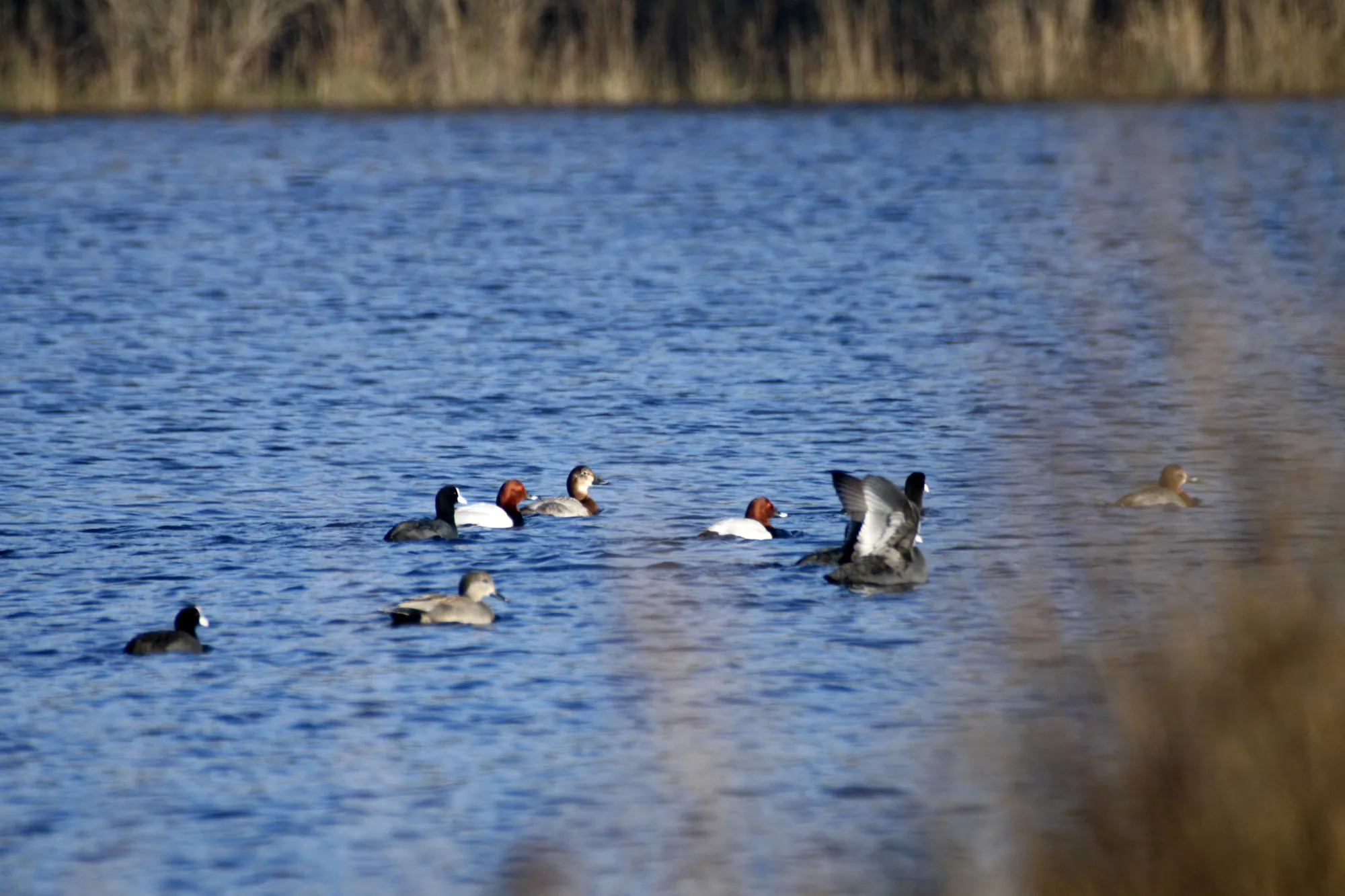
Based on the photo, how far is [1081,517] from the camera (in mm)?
10812

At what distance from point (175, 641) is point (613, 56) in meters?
28.3

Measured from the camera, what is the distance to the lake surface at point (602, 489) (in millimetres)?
6812

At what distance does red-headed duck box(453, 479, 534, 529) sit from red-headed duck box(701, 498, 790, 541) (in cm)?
123

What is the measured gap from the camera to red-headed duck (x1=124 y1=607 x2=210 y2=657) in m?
8.88

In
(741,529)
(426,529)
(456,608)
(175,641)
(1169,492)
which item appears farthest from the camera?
(1169,492)

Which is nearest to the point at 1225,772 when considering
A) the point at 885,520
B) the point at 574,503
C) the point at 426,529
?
the point at 885,520

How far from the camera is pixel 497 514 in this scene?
38.2 ft

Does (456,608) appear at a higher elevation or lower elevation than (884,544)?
lower

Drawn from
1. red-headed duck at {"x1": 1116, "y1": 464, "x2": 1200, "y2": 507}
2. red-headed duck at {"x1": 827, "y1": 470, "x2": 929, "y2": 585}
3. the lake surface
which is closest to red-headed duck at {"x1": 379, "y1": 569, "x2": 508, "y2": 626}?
the lake surface

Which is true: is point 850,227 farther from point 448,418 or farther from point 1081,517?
point 1081,517

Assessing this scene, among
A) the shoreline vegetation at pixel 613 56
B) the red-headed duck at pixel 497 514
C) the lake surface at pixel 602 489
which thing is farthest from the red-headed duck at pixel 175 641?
the shoreline vegetation at pixel 613 56

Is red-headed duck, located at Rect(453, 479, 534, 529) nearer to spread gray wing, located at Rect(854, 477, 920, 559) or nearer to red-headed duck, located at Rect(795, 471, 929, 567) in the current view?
red-headed duck, located at Rect(795, 471, 929, 567)

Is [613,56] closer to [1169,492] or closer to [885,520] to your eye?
[1169,492]

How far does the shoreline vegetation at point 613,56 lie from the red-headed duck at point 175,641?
2479cm
